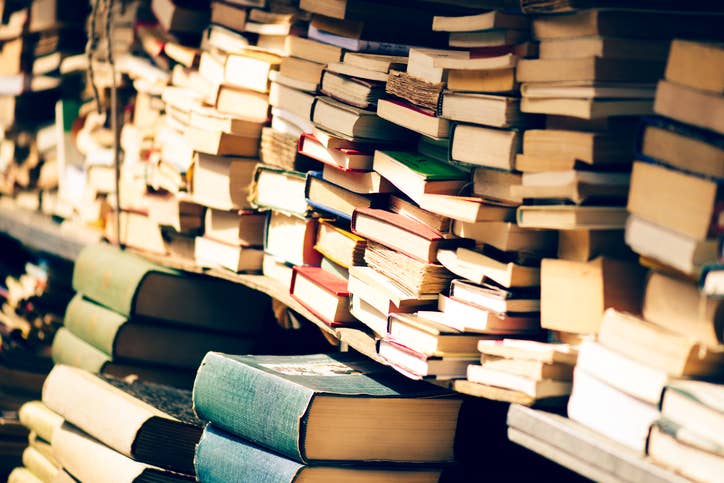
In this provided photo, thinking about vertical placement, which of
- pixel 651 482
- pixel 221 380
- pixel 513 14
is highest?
pixel 513 14

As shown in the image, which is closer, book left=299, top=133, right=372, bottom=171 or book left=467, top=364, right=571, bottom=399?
book left=467, top=364, right=571, bottom=399

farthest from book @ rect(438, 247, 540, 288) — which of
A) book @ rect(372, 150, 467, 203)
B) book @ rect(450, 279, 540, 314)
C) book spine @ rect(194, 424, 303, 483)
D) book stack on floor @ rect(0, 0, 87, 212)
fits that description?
book stack on floor @ rect(0, 0, 87, 212)

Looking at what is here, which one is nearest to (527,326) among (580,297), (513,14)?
(580,297)

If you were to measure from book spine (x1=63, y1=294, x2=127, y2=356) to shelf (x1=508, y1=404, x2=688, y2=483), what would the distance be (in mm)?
1592

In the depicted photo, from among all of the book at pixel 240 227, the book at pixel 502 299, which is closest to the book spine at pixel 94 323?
the book at pixel 240 227

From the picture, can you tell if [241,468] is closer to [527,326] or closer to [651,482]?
[527,326]

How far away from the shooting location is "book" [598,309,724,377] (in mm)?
1444

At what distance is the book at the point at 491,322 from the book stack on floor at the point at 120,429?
0.89 meters

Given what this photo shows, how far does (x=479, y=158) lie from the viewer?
179 centimetres

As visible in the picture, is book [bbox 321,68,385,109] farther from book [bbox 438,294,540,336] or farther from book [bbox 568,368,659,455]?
book [bbox 568,368,659,455]

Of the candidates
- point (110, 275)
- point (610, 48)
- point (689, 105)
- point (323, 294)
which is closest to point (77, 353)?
point (110, 275)

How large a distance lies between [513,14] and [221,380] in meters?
0.92

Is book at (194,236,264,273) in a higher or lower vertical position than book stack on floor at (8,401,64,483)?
higher

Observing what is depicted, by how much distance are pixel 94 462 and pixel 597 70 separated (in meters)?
1.57
